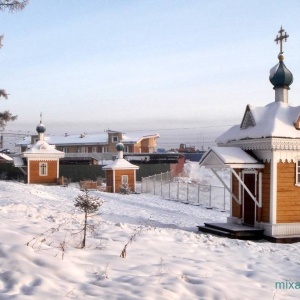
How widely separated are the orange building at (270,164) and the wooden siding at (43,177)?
2356 cm

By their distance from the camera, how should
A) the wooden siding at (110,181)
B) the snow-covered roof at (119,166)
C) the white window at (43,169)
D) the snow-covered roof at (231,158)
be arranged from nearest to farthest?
the snow-covered roof at (231,158) < the wooden siding at (110,181) < the snow-covered roof at (119,166) < the white window at (43,169)

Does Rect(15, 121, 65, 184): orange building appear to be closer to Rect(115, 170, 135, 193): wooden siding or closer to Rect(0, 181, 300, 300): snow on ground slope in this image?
Rect(115, 170, 135, 193): wooden siding

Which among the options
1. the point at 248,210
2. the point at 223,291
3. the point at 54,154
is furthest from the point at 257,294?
the point at 54,154

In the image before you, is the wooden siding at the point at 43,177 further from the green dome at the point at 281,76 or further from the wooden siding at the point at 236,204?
the green dome at the point at 281,76

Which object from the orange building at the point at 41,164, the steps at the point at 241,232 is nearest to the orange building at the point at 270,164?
the steps at the point at 241,232

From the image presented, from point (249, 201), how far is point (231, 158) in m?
1.89

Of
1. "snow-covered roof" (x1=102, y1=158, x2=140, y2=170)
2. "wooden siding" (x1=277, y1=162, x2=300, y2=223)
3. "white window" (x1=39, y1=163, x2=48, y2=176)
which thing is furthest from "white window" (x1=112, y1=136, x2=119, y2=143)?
"wooden siding" (x1=277, y1=162, x2=300, y2=223)

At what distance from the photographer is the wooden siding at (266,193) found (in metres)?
13.6

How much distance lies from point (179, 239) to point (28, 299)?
575 centimetres

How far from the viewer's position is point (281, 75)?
14.9 meters

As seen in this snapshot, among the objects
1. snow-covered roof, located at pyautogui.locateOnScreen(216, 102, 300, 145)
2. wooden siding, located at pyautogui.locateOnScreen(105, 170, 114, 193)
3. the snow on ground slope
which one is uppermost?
snow-covered roof, located at pyautogui.locateOnScreen(216, 102, 300, 145)

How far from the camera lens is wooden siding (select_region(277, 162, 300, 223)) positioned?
1349cm

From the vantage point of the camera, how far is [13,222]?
31.5ft

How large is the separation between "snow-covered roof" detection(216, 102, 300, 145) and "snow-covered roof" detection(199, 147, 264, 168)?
65 centimetres
